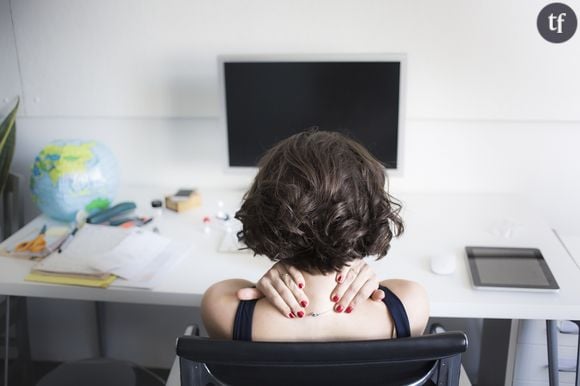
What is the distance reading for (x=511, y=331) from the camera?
1.63m

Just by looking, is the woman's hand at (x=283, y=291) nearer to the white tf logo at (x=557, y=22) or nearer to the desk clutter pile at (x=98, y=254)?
the desk clutter pile at (x=98, y=254)

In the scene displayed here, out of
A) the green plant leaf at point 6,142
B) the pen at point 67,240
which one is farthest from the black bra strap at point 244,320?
the green plant leaf at point 6,142

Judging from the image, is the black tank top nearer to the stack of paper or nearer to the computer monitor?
the stack of paper

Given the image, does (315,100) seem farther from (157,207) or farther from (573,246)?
(573,246)

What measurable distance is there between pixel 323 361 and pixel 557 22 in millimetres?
1555

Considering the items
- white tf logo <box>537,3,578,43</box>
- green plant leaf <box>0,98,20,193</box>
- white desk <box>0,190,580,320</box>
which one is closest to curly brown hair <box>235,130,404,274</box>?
white desk <box>0,190,580,320</box>

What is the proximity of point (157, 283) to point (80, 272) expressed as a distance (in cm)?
21

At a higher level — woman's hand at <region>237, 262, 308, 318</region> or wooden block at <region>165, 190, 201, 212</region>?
woman's hand at <region>237, 262, 308, 318</region>

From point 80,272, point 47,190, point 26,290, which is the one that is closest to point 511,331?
point 80,272

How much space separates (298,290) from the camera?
1.03m

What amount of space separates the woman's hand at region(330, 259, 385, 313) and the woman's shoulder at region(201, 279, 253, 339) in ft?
0.61

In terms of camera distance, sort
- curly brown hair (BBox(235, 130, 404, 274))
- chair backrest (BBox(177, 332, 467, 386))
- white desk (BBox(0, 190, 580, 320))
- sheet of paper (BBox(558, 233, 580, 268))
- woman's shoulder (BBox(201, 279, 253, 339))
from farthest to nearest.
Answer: sheet of paper (BBox(558, 233, 580, 268)) < white desk (BBox(0, 190, 580, 320)) < woman's shoulder (BBox(201, 279, 253, 339)) < curly brown hair (BBox(235, 130, 404, 274)) < chair backrest (BBox(177, 332, 467, 386))

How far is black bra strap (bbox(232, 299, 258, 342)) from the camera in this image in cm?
101

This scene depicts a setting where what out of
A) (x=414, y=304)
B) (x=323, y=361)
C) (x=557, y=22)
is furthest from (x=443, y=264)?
(x=557, y=22)
